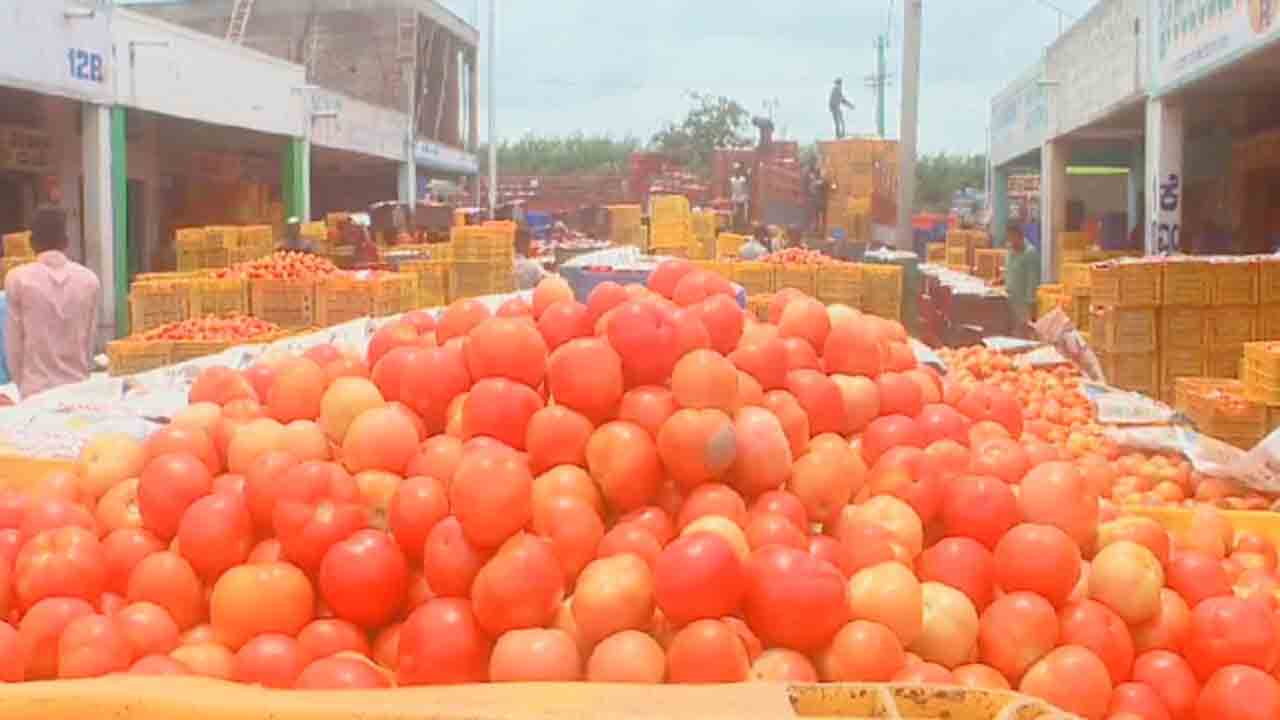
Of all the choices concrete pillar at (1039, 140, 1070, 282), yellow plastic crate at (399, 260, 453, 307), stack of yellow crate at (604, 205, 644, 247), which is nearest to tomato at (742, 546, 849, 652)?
yellow plastic crate at (399, 260, 453, 307)

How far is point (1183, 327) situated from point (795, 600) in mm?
8869

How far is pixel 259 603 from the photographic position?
2.57m

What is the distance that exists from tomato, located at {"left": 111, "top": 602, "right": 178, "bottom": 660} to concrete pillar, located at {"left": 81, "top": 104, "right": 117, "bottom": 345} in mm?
15387

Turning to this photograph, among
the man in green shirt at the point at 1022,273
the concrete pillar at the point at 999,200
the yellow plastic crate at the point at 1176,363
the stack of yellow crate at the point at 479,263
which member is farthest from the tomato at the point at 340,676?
the concrete pillar at the point at 999,200

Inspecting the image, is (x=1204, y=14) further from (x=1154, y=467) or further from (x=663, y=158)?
(x=663, y=158)

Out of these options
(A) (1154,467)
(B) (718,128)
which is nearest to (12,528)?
(A) (1154,467)

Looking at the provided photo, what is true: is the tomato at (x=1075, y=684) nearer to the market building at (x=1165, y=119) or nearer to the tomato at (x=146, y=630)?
the tomato at (x=146, y=630)

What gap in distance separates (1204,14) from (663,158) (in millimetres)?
28361

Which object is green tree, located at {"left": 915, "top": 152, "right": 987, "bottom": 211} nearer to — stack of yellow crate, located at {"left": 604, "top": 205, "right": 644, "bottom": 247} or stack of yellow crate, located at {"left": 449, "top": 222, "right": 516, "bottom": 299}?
stack of yellow crate, located at {"left": 604, "top": 205, "right": 644, "bottom": 247}

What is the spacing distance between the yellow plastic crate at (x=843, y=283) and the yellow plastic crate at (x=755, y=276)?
0.48 meters

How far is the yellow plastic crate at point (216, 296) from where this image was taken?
1159 cm

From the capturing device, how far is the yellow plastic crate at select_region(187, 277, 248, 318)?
11.6 m

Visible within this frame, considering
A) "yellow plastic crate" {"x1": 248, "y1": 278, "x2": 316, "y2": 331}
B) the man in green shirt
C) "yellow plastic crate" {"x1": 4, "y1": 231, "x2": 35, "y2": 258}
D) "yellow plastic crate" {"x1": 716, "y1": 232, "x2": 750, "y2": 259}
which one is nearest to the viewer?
"yellow plastic crate" {"x1": 248, "y1": 278, "x2": 316, "y2": 331}

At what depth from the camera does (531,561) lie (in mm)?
2459
